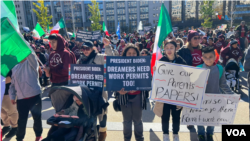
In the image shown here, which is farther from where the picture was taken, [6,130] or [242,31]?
[242,31]

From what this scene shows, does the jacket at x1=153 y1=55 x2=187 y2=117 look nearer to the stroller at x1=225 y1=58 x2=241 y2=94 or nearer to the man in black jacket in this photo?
the stroller at x1=225 y1=58 x2=241 y2=94

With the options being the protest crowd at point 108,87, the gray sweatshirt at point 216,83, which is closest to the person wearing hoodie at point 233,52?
the protest crowd at point 108,87

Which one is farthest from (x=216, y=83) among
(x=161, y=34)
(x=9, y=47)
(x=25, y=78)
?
(x=25, y=78)

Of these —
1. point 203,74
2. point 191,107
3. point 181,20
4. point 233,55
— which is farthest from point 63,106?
point 181,20

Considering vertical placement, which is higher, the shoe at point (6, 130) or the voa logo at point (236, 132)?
the voa logo at point (236, 132)

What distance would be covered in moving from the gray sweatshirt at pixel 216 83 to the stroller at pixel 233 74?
10.8 ft

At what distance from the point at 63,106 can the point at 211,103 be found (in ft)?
7.93

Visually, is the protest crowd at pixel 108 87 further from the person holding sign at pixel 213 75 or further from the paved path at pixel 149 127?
the paved path at pixel 149 127

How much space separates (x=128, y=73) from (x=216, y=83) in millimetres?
1530

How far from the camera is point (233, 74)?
20.4 ft

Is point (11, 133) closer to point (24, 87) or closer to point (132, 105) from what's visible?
point (24, 87)

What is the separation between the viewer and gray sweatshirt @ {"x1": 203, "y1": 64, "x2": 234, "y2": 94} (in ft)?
10.4

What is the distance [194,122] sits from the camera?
3.18 m

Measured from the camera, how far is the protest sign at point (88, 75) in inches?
126
